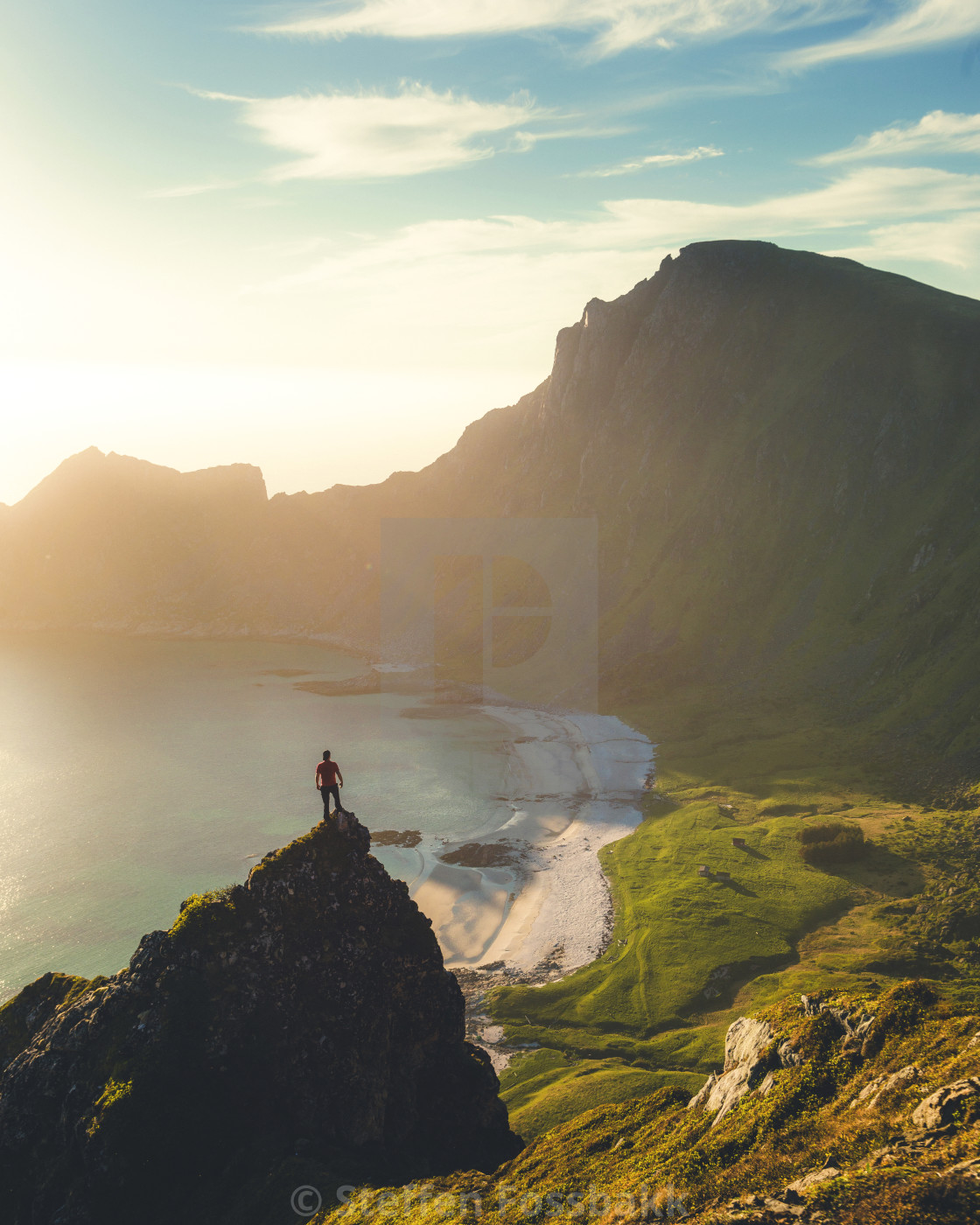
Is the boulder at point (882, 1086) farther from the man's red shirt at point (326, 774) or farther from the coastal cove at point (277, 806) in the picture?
the coastal cove at point (277, 806)

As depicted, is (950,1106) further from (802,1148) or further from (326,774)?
(326,774)

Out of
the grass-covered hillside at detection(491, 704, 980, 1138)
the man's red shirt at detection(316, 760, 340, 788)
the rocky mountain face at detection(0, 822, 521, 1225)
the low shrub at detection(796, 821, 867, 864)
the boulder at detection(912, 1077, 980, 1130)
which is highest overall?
the man's red shirt at detection(316, 760, 340, 788)

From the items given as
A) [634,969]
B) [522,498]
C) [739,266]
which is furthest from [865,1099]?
[739,266]

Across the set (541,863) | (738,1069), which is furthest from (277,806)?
(738,1069)

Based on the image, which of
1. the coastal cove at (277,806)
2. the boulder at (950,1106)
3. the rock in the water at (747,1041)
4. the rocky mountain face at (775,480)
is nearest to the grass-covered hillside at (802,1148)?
the boulder at (950,1106)

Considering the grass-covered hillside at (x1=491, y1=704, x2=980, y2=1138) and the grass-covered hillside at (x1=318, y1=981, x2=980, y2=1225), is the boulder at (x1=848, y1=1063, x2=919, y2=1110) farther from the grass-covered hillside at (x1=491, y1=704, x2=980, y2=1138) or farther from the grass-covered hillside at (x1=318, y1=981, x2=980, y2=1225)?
the grass-covered hillside at (x1=491, y1=704, x2=980, y2=1138)

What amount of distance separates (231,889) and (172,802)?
70.7 metres

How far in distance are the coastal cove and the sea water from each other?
0.31 m

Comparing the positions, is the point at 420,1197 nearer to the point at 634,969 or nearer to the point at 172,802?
the point at 634,969

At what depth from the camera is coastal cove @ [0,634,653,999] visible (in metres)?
55.6

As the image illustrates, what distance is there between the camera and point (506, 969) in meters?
47.0

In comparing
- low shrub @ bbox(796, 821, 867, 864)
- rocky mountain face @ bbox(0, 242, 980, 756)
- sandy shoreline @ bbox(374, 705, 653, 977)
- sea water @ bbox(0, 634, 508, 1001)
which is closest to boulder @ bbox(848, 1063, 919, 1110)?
sandy shoreline @ bbox(374, 705, 653, 977)

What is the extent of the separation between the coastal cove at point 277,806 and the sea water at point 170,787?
313 millimetres

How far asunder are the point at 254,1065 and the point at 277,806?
6464 centimetres
